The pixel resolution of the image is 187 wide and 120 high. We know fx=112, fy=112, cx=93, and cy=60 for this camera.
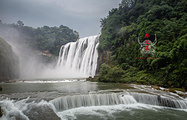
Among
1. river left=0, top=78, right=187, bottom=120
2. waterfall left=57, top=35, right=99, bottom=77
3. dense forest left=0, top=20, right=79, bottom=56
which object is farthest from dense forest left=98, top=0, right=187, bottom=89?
dense forest left=0, top=20, right=79, bottom=56

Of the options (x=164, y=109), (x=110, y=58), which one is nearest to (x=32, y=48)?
(x=110, y=58)

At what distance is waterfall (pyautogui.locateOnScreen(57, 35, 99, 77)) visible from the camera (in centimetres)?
2838

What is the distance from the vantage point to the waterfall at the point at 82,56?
93.1 ft

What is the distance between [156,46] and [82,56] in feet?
68.7

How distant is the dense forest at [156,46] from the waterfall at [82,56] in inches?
119

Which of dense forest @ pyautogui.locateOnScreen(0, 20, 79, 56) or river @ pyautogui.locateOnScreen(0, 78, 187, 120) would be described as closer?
river @ pyautogui.locateOnScreen(0, 78, 187, 120)

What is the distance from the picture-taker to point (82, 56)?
32406 millimetres

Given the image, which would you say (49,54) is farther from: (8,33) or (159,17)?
(159,17)

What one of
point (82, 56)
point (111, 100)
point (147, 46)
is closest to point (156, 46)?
point (147, 46)

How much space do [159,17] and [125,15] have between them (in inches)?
327

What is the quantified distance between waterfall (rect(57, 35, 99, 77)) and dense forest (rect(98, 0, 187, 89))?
3.03m

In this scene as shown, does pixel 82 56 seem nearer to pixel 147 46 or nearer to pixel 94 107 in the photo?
pixel 147 46

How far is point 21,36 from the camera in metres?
45.6

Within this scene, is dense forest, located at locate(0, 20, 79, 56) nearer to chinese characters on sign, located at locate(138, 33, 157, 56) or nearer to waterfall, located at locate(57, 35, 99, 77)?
waterfall, located at locate(57, 35, 99, 77)
